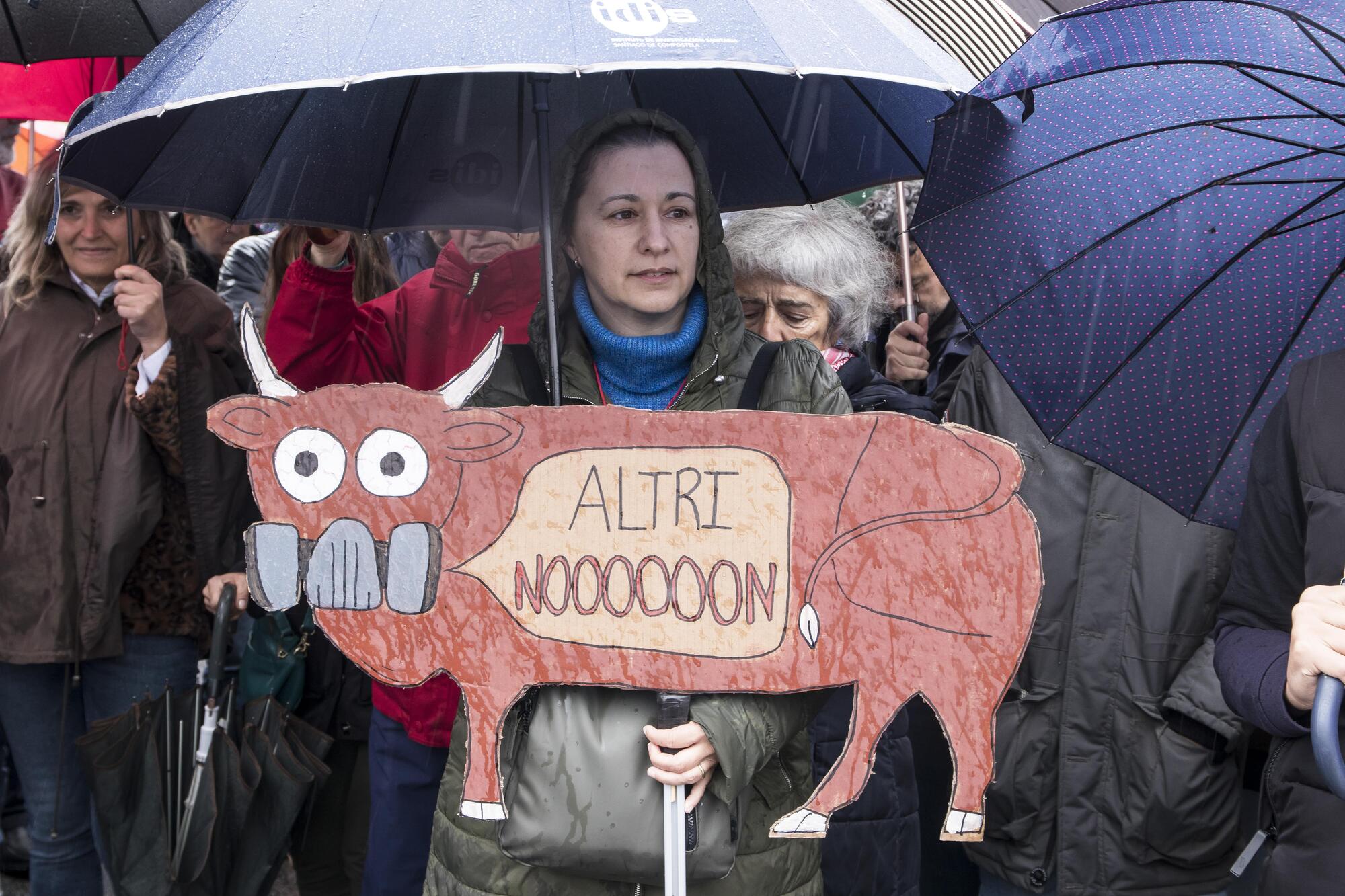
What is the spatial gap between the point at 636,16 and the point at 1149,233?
916mm

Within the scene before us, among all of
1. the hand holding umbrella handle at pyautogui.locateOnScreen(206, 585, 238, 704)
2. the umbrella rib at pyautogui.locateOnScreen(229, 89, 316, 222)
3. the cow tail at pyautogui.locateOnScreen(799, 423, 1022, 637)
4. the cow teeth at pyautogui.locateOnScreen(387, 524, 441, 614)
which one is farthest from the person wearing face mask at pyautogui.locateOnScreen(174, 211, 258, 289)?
the cow tail at pyautogui.locateOnScreen(799, 423, 1022, 637)

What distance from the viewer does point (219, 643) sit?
3.28 m

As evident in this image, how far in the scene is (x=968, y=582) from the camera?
2.03 metres

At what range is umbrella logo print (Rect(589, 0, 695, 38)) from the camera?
1.82 m

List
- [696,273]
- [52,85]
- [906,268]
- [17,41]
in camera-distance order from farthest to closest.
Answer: [52,85] < [906,268] < [17,41] < [696,273]

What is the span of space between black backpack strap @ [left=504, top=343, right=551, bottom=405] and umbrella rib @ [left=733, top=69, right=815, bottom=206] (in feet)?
2.77

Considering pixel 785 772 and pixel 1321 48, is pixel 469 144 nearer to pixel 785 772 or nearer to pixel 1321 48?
Answer: pixel 785 772

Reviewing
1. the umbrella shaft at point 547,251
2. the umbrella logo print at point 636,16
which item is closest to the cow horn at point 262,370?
the umbrella shaft at point 547,251

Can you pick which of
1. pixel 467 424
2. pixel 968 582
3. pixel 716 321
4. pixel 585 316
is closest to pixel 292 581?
pixel 467 424

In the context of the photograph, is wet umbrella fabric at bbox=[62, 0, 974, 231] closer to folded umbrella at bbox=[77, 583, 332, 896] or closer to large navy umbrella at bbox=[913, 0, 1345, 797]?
large navy umbrella at bbox=[913, 0, 1345, 797]

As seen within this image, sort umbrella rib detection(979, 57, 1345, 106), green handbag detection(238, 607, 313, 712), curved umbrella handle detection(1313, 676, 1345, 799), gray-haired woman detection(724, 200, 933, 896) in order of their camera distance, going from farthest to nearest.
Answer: green handbag detection(238, 607, 313, 712)
gray-haired woman detection(724, 200, 933, 896)
umbrella rib detection(979, 57, 1345, 106)
curved umbrella handle detection(1313, 676, 1345, 799)

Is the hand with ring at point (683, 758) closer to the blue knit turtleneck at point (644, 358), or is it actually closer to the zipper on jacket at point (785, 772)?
the zipper on jacket at point (785, 772)

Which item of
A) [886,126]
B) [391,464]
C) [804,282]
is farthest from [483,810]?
A: [804,282]

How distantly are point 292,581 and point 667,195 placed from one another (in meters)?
0.89
